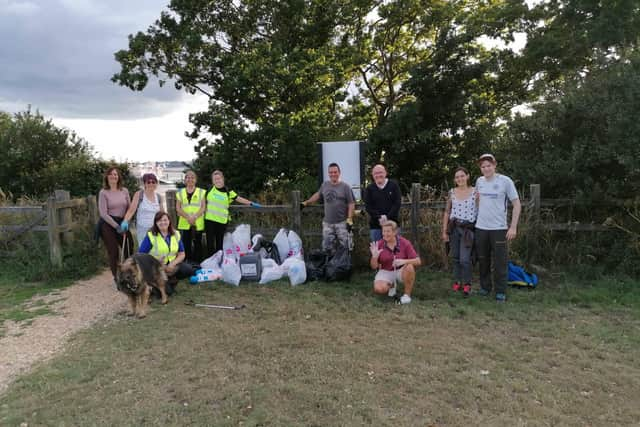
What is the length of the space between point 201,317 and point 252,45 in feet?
36.3

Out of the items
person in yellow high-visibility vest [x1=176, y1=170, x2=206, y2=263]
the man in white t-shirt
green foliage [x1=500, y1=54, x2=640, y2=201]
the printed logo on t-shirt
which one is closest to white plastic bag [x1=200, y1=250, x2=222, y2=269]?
person in yellow high-visibility vest [x1=176, y1=170, x2=206, y2=263]

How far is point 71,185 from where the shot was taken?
42.5 feet

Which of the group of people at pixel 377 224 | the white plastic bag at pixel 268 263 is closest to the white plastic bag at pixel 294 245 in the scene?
the white plastic bag at pixel 268 263

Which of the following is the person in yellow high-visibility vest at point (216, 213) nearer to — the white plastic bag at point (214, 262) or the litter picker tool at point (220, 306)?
the white plastic bag at point (214, 262)

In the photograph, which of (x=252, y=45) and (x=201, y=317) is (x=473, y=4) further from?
(x=201, y=317)

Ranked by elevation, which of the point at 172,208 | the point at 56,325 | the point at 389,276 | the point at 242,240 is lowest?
the point at 56,325

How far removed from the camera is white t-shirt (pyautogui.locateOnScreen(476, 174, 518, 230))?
540cm

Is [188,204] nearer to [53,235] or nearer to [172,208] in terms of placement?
[172,208]

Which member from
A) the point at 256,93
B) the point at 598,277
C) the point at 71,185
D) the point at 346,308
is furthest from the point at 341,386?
the point at 71,185

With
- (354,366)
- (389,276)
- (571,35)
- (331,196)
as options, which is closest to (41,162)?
(331,196)

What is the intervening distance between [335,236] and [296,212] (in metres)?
1.01

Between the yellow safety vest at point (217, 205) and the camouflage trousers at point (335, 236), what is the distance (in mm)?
1601

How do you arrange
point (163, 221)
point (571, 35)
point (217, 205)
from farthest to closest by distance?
1. point (571, 35)
2. point (217, 205)
3. point (163, 221)

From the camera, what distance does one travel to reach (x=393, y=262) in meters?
5.62
